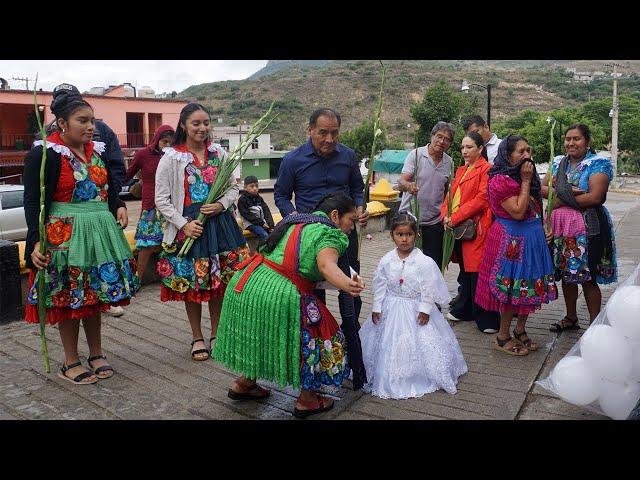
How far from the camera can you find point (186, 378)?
13.9 ft

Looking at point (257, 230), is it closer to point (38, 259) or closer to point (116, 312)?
point (116, 312)

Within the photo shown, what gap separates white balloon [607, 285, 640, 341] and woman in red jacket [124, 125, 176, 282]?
414 centimetres

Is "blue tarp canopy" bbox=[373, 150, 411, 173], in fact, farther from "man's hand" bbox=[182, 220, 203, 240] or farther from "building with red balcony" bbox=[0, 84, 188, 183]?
"man's hand" bbox=[182, 220, 203, 240]

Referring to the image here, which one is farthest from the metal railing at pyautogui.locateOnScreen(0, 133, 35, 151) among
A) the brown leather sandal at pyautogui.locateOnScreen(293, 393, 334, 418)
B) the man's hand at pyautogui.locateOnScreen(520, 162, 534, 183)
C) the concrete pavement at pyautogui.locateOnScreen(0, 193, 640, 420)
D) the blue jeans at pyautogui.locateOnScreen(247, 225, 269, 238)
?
the brown leather sandal at pyautogui.locateOnScreen(293, 393, 334, 418)

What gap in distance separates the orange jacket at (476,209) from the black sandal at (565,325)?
0.85 m

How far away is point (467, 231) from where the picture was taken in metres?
5.34

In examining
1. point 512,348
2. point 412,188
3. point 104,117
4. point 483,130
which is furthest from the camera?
point 104,117

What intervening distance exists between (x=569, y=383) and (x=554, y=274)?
1.57 metres

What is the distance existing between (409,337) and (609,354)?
128 centimetres

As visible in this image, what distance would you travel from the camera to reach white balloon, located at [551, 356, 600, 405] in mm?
3350

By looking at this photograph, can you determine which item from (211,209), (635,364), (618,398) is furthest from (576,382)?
(211,209)

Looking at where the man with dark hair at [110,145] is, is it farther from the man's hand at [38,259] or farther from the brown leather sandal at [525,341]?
the brown leather sandal at [525,341]
